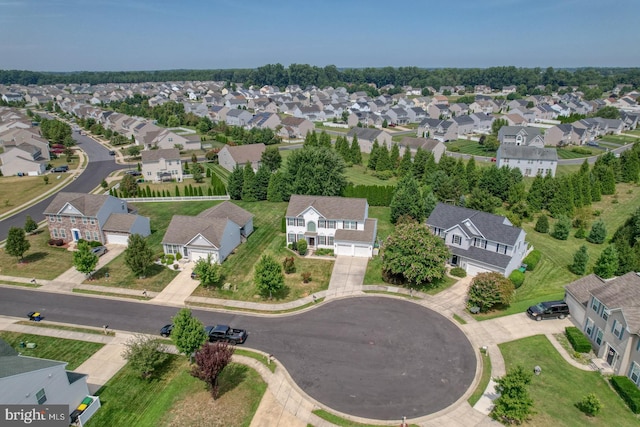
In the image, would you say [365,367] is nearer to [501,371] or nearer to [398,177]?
[501,371]

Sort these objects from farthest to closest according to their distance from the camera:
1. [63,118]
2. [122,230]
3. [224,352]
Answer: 1. [63,118]
2. [122,230]
3. [224,352]

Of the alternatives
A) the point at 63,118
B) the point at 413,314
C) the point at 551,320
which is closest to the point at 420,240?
the point at 413,314

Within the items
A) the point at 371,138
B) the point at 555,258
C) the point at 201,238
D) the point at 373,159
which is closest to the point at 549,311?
the point at 555,258

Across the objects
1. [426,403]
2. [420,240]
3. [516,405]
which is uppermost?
[420,240]

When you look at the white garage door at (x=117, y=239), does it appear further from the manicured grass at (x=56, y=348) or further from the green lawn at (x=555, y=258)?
the green lawn at (x=555, y=258)

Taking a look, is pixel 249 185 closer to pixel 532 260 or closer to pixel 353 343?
pixel 353 343
